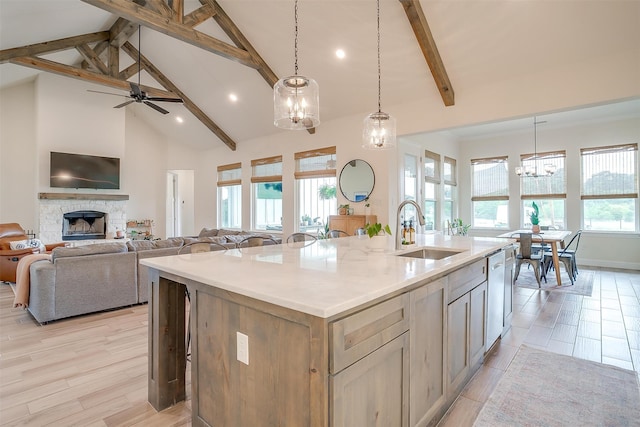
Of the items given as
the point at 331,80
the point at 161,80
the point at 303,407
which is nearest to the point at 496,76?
the point at 331,80

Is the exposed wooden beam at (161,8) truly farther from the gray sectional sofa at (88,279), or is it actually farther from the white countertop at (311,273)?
the white countertop at (311,273)

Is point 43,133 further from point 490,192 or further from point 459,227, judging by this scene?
point 490,192

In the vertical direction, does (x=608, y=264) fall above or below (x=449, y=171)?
below

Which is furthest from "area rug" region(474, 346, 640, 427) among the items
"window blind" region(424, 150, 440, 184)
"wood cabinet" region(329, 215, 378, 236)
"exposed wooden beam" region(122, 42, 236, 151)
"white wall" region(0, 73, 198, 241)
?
"white wall" region(0, 73, 198, 241)

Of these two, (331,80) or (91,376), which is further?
(331,80)

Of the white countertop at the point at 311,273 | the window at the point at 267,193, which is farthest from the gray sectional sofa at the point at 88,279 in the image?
the window at the point at 267,193

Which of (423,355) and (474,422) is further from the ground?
(423,355)

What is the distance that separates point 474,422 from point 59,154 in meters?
8.94

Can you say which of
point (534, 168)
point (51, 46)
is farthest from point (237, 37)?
point (534, 168)

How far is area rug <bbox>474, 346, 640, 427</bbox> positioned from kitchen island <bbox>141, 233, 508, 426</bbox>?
0.31m

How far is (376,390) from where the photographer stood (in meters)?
1.31

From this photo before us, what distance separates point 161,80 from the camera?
760cm

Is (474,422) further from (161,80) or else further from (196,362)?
(161,80)

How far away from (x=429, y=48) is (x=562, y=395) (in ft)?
13.1
